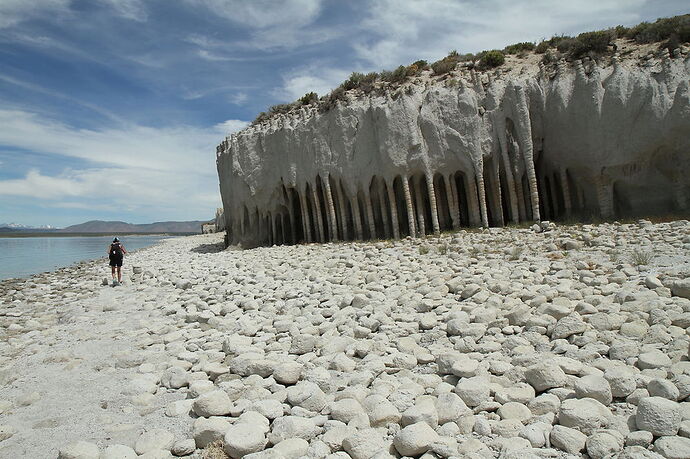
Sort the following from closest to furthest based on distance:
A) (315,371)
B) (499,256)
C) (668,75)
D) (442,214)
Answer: (315,371) < (499,256) < (668,75) < (442,214)

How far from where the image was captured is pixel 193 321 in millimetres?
9859

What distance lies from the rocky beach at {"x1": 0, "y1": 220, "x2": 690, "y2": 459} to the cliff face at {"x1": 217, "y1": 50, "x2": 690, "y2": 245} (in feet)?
31.7

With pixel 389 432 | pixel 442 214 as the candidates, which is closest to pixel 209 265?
pixel 442 214

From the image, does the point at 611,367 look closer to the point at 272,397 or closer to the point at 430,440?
the point at 430,440

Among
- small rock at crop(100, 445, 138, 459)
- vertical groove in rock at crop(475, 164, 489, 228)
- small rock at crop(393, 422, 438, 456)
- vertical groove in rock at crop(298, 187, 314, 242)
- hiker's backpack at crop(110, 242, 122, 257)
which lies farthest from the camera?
vertical groove in rock at crop(298, 187, 314, 242)

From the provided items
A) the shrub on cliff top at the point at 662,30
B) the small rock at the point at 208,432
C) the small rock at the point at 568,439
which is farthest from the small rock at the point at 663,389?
the shrub on cliff top at the point at 662,30

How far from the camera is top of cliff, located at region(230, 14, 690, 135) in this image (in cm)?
2083

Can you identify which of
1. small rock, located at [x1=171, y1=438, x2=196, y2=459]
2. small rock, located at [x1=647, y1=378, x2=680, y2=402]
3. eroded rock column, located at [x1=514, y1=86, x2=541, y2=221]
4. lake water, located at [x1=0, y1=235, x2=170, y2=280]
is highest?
eroded rock column, located at [x1=514, y1=86, x2=541, y2=221]

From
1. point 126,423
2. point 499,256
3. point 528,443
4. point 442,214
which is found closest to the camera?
point 528,443

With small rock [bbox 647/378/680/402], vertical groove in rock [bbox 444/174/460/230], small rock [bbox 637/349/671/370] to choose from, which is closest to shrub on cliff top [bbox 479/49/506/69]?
vertical groove in rock [bbox 444/174/460/230]

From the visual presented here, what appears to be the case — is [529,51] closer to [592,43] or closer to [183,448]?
[592,43]

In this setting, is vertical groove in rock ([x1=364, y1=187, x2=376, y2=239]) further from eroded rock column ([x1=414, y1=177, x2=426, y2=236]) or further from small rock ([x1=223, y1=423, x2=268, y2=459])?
small rock ([x1=223, y1=423, x2=268, y2=459])

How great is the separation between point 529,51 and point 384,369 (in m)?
25.4

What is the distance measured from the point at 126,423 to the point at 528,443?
449 centimetres
